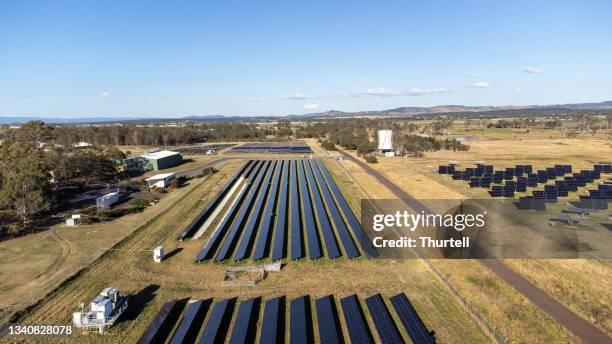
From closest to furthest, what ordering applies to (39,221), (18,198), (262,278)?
(262,278)
(18,198)
(39,221)

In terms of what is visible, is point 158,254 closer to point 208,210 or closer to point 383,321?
point 208,210

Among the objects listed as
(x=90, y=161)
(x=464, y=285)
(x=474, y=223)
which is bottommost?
(x=464, y=285)

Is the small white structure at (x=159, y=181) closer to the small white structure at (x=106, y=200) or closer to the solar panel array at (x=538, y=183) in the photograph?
the small white structure at (x=106, y=200)

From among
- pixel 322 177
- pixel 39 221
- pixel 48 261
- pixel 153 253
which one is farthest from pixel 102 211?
pixel 322 177

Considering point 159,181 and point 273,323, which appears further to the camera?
point 159,181

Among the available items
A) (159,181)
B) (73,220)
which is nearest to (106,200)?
(73,220)

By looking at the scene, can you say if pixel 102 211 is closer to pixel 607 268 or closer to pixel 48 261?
pixel 48 261
